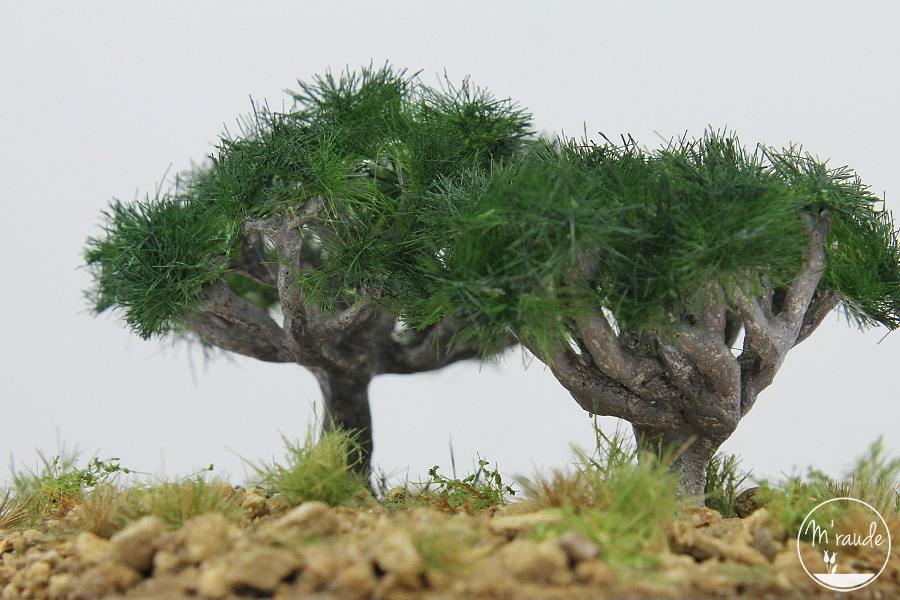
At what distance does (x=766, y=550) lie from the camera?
171cm

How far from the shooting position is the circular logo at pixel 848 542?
1632mm

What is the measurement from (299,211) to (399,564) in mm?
1239

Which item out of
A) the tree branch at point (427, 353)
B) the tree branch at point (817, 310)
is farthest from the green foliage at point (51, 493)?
the tree branch at point (817, 310)

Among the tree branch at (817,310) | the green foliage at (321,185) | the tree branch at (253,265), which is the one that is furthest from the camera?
the tree branch at (253,265)

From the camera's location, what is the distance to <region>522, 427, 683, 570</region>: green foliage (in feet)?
4.96

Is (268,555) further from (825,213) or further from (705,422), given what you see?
(825,213)

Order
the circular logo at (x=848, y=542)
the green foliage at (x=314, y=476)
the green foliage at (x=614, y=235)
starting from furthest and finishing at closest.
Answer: the green foliage at (x=314, y=476)
the green foliage at (x=614, y=235)
the circular logo at (x=848, y=542)

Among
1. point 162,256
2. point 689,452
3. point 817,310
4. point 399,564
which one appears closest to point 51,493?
point 162,256

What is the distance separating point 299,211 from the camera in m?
2.22

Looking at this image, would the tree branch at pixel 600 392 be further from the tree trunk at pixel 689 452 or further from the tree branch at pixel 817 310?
the tree branch at pixel 817 310

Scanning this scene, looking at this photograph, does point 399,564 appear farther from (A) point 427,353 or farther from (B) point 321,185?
(A) point 427,353

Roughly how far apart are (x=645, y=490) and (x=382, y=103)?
1582 millimetres

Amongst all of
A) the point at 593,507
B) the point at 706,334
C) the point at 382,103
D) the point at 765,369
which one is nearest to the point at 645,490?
the point at 593,507

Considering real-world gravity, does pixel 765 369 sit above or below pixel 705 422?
above
